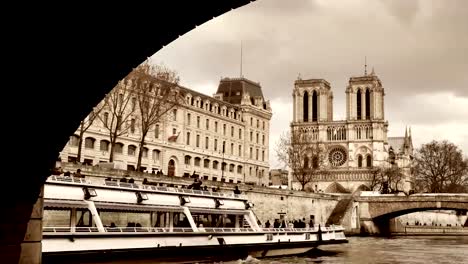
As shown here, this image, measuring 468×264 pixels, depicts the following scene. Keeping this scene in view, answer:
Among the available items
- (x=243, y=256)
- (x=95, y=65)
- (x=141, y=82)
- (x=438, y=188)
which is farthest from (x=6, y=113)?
(x=438, y=188)

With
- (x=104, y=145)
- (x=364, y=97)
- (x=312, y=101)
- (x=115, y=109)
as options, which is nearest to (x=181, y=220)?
(x=115, y=109)

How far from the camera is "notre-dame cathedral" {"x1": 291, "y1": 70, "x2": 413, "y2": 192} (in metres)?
124

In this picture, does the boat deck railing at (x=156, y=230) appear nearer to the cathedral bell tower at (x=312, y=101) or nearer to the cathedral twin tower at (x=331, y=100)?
the cathedral twin tower at (x=331, y=100)

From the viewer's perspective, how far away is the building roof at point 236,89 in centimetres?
9082

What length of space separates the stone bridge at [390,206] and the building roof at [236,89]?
998 inches

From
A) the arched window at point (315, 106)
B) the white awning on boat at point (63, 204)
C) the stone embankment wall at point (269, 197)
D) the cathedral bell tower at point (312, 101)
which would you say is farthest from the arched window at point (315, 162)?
the white awning on boat at point (63, 204)

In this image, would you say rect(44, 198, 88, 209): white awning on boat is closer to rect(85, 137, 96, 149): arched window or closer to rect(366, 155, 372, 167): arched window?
rect(85, 137, 96, 149): arched window

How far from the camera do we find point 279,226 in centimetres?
3975

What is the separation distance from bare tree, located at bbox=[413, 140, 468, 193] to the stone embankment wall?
30.2 meters

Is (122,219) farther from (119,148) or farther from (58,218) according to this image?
(119,148)

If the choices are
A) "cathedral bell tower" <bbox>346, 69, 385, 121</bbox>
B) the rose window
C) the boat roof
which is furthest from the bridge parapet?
"cathedral bell tower" <bbox>346, 69, 385, 121</bbox>

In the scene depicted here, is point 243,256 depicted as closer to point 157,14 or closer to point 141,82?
point 141,82

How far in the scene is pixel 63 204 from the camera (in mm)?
24141

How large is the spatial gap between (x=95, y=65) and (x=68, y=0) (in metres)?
1.58
